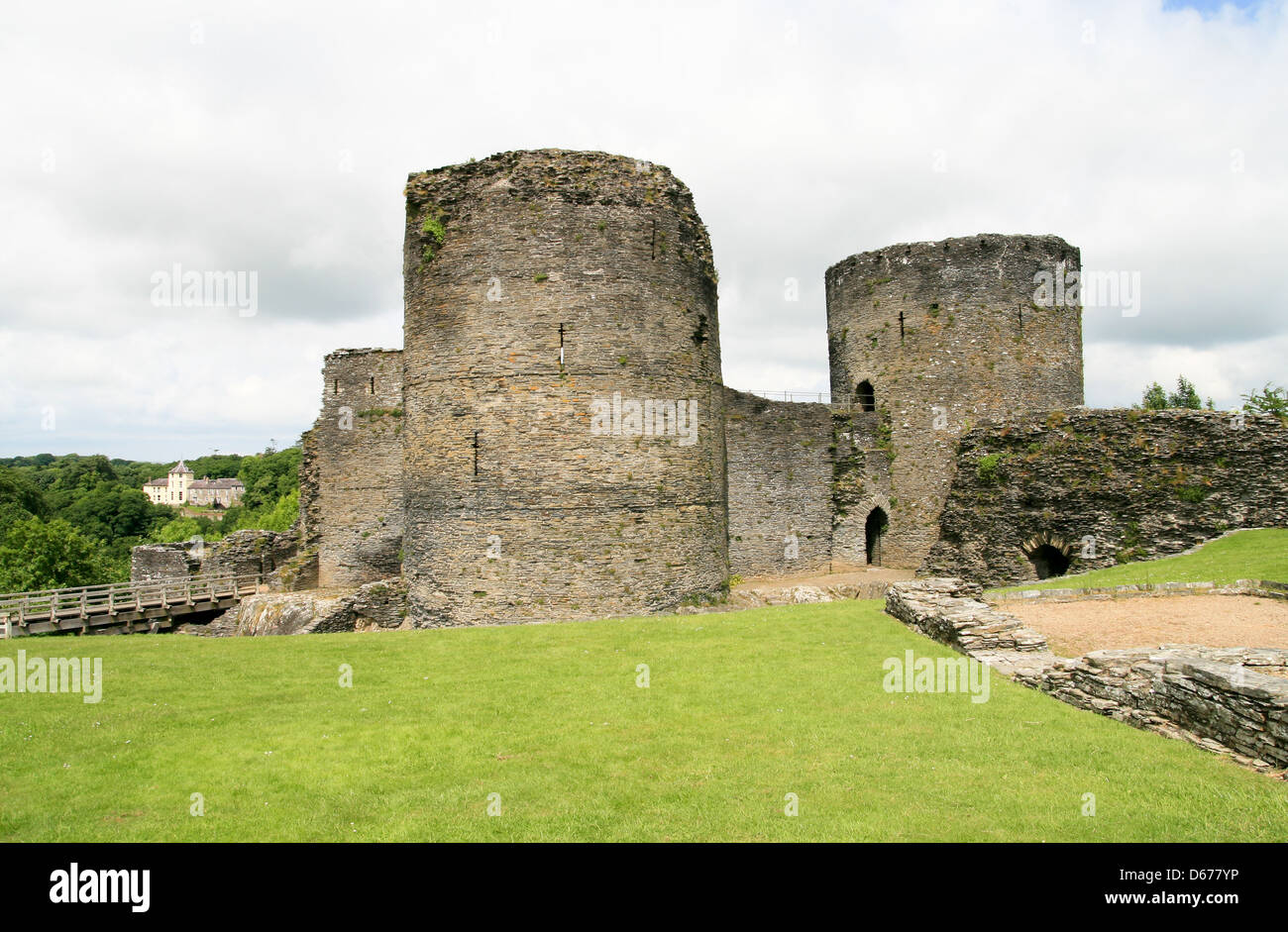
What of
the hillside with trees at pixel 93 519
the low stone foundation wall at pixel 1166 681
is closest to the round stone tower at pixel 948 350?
the low stone foundation wall at pixel 1166 681

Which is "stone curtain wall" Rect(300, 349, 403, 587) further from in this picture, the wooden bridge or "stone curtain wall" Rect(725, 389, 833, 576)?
"stone curtain wall" Rect(725, 389, 833, 576)

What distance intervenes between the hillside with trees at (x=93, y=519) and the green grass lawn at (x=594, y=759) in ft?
154

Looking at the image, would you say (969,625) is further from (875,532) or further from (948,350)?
(948,350)

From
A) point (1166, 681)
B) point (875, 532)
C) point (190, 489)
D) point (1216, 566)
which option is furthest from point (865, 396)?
point (190, 489)

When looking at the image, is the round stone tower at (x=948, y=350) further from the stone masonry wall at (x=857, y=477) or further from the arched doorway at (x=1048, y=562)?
→ the arched doorway at (x=1048, y=562)

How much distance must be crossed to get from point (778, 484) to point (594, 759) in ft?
61.6

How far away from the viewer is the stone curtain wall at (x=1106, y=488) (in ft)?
61.3

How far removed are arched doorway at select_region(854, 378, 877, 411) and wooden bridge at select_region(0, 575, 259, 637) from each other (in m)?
22.4

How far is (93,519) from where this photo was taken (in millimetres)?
88938

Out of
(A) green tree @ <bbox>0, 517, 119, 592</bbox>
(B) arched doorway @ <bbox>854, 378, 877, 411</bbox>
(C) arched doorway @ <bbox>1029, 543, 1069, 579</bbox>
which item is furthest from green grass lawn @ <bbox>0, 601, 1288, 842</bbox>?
(A) green tree @ <bbox>0, 517, 119, 592</bbox>

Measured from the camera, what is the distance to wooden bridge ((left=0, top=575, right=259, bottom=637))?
2320 cm

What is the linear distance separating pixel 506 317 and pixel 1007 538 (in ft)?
44.9

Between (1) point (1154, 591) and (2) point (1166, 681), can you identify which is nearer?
(2) point (1166, 681)
